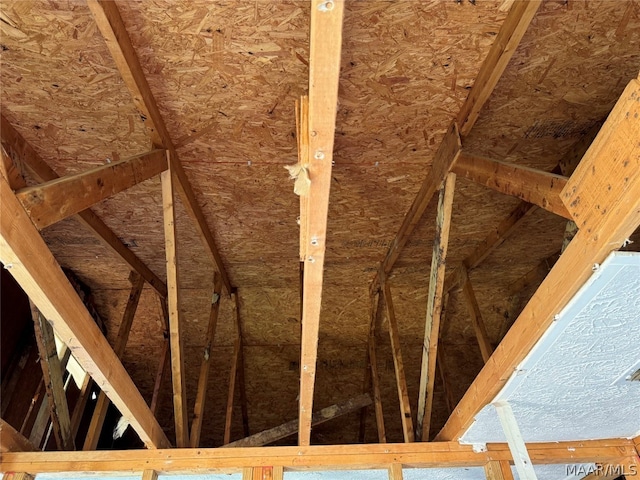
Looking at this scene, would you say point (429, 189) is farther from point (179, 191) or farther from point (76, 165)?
point (76, 165)

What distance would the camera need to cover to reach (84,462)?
2980 millimetres

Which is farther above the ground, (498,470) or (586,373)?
(586,373)

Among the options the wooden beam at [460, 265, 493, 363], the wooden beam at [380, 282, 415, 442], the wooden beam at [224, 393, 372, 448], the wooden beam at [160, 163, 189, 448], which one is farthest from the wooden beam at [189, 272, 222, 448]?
the wooden beam at [460, 265, 493, 363]

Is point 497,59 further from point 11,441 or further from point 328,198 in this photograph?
point 11,441

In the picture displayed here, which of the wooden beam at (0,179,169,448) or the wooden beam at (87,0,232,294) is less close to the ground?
the wooden beam at (87,0,232,294)

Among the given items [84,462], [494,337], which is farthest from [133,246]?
[494,337]

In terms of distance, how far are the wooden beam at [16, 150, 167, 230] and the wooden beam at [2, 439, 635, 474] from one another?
1.79 m

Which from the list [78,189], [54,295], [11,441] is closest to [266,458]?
[11,441]

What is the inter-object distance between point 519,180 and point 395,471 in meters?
1.96

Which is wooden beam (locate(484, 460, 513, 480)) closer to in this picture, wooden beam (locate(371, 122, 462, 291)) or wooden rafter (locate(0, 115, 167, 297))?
wooden beam (locate(371, 122, 462, 291))

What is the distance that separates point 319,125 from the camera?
128 centimetres

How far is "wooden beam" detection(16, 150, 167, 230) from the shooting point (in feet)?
5.36

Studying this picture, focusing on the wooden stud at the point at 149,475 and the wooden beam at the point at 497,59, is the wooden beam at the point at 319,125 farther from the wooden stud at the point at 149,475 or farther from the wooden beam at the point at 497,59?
the wooden stud at the point at 149,475

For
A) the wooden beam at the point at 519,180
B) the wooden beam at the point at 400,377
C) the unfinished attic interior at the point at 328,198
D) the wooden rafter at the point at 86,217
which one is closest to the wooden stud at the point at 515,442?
the unfinished attic interior at the point at 328,198
